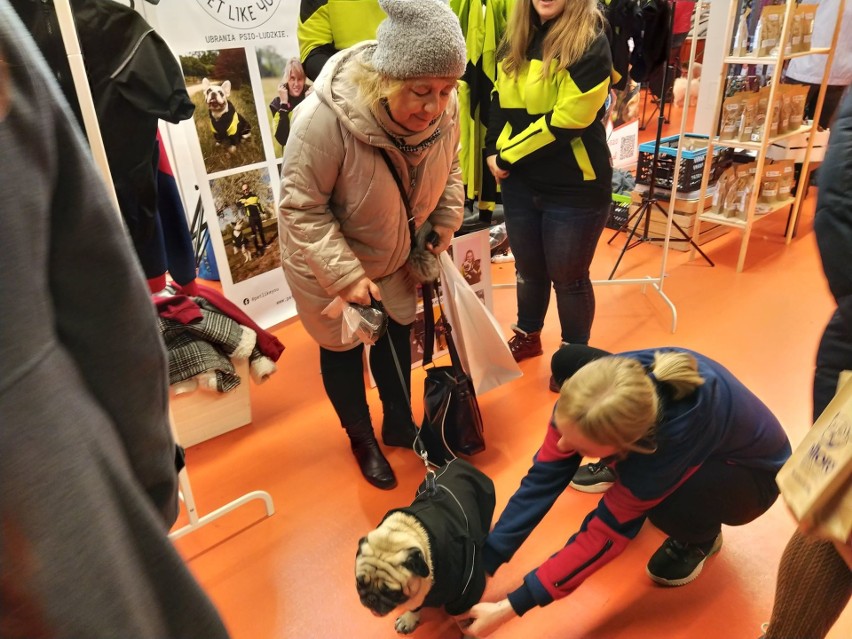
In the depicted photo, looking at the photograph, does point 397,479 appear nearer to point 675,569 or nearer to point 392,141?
point 675,569

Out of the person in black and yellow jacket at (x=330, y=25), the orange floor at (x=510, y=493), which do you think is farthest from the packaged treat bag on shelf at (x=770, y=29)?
the person in black and yellow jacket at (x=330, y=25)

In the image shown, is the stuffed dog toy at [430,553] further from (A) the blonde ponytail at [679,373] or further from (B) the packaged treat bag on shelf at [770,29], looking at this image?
(B) the packaged treat bag on shelf at [770,29]

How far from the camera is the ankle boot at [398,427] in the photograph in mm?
2309

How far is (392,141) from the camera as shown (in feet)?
5.46

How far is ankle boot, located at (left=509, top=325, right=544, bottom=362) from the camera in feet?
9.28

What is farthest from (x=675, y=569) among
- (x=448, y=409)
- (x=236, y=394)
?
(x=236, y=394)

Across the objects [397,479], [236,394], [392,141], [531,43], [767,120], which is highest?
[531,43]

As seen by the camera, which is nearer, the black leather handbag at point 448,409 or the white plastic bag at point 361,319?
the white plastic bag at point 361,319

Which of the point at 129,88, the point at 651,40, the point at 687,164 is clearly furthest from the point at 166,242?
the point at 687,164

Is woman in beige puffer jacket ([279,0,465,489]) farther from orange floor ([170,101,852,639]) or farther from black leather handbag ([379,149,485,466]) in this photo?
orange floor ([170,101,852,639])

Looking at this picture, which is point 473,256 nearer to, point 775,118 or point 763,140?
point 763,140

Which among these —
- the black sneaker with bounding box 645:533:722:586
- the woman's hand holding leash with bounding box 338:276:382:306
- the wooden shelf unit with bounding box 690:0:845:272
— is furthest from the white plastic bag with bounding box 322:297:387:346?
the wooden shelf unit with bounding box 690:0:845:272

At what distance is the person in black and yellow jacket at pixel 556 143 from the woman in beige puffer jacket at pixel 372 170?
16.4 inches

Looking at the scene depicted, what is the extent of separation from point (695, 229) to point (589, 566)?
3057 mm
